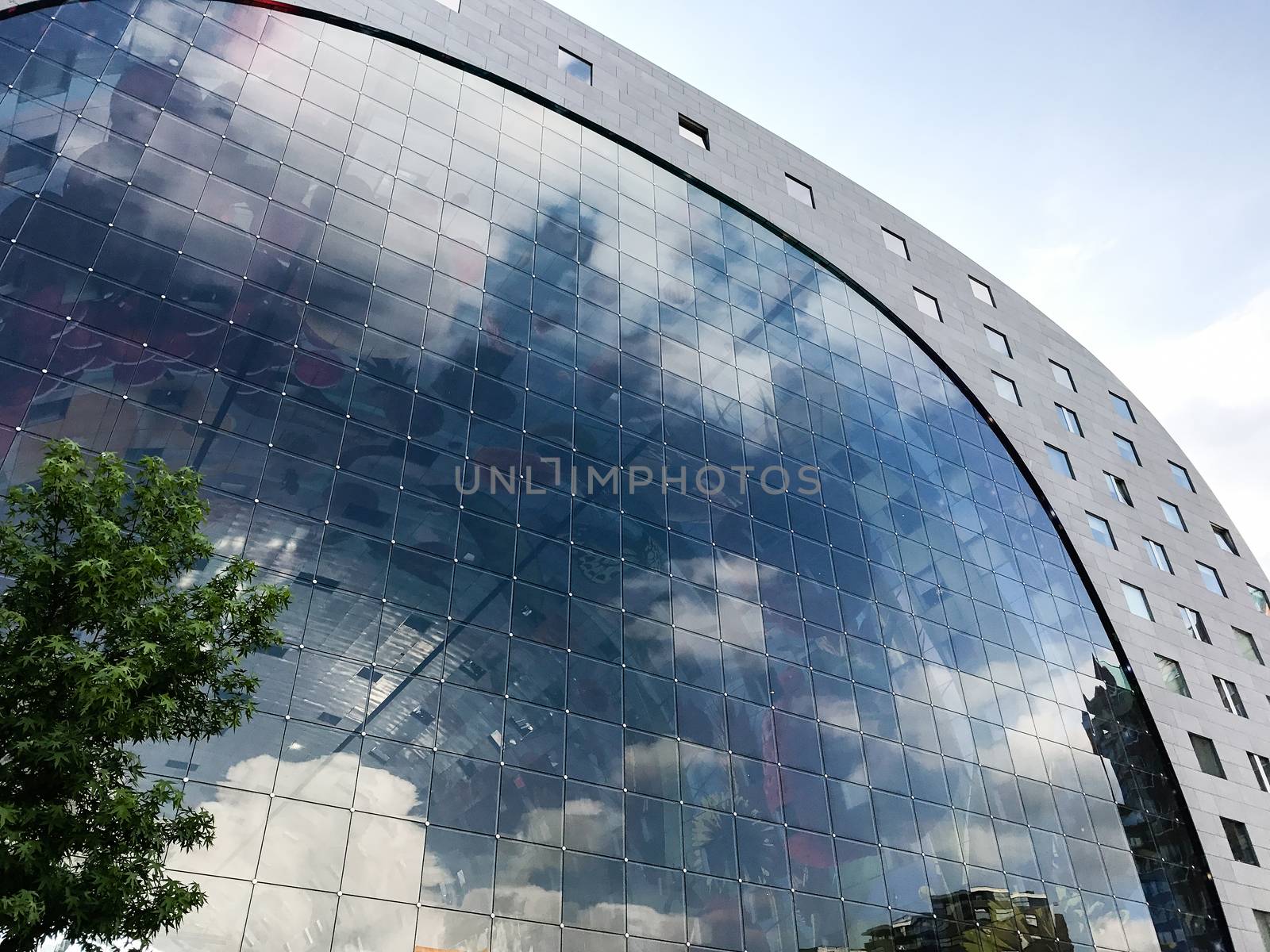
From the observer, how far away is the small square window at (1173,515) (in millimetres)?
35125

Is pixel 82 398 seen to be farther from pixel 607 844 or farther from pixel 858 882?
pixel 858 882

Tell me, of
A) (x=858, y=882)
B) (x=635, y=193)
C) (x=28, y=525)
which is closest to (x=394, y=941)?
(x=28, y=525)

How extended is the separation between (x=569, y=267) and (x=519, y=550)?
26.9ft

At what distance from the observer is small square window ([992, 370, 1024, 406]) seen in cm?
3262

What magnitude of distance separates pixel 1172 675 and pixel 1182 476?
11.1 meters

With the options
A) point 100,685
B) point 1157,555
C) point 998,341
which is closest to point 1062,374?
point 998,341

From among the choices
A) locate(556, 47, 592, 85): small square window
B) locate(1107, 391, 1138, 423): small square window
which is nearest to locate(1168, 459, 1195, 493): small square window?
locate(1107, 391, 1138, 423): small square window

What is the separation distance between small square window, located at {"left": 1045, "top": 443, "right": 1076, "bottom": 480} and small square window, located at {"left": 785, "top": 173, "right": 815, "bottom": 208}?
1148 centimetres

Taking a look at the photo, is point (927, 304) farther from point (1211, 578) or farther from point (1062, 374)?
point (1211, 578)

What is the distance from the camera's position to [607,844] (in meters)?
16.6

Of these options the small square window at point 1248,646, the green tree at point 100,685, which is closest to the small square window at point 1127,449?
the small square window at point 1248,646

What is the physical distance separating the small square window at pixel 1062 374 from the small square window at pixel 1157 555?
244 inches

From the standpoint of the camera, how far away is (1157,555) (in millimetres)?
33219

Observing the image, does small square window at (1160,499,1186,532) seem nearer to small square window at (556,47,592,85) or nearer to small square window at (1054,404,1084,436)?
small square window at (1054,404,1084,436)
